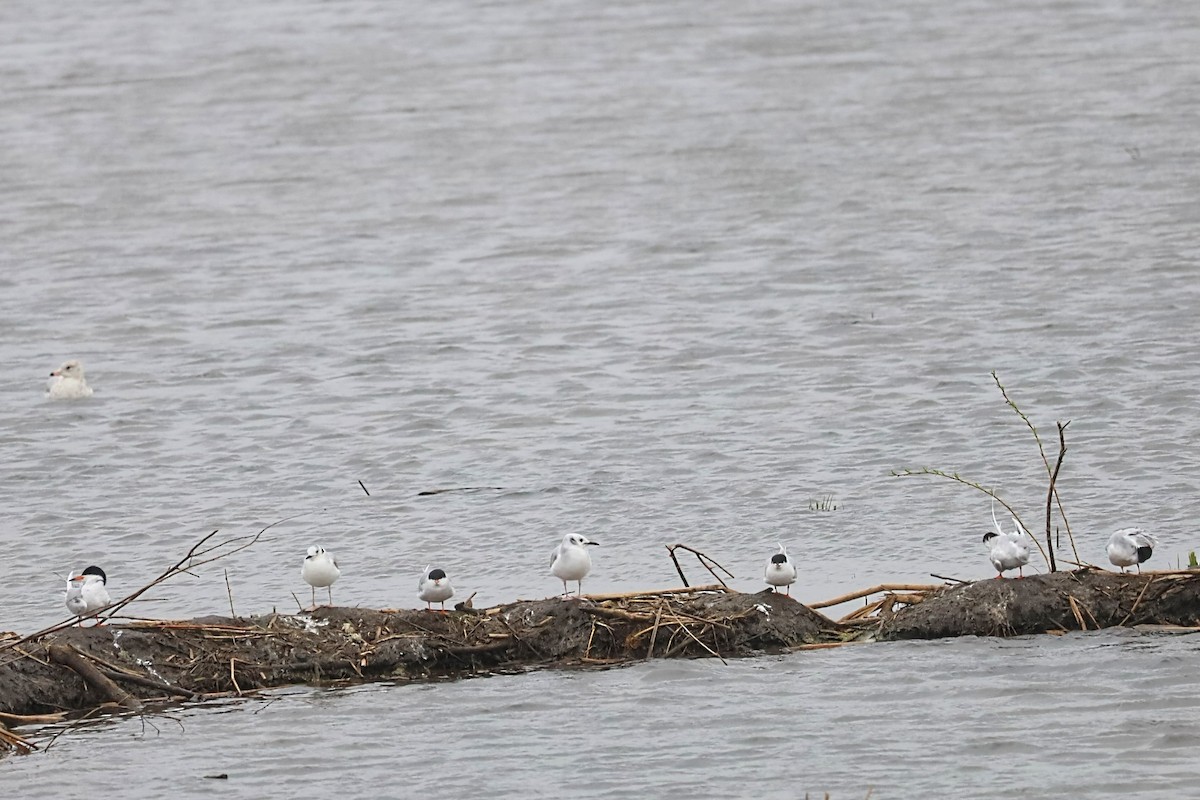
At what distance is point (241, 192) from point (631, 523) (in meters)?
14.6

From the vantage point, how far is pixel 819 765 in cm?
859

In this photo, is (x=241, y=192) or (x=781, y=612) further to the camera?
(x=241, y=192)

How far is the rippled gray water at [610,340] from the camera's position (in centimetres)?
908

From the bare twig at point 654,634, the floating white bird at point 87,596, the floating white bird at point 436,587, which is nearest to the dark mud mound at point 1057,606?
the bare twig at point 654,634

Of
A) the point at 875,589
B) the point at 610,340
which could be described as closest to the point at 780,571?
the point at 875,589

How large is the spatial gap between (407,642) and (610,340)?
9683mm

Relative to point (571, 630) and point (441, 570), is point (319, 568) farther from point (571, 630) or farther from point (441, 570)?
point (571, 630)

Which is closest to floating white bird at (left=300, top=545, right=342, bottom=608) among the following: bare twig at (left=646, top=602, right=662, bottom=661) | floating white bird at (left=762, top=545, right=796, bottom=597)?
bare twig at (left=646, top=602, right=662, bottom=661)

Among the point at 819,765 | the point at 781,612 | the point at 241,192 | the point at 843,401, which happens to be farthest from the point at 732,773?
the point at 241,192

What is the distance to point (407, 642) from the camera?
985cm

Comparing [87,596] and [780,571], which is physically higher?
[87,596]

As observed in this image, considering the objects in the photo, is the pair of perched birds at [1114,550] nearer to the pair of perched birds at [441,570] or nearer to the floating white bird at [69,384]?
the pair of perched birds at [441,570]

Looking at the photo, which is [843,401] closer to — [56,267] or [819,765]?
[819,765]

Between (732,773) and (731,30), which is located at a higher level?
(731,30)
